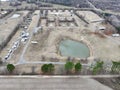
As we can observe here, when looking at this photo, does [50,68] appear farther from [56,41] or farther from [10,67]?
[56,41]

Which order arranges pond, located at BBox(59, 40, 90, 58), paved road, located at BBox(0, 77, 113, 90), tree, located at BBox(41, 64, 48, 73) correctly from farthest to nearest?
pond, located at BBox(59, 40, 90, 58)
tree, located at BBox(41, 64, 48, 73)
paved road, located at BBox(0, 77, 113, 90)

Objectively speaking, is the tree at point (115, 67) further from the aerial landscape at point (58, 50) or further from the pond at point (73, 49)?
the pond at point (73, 49)

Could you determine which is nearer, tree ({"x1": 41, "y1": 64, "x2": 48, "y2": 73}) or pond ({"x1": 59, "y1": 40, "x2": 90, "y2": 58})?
tree ({"x1": 41, "y1": 64, "x2": 48, "y2": 73})

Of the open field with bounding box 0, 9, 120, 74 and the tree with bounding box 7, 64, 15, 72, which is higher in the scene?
the tree with bounding box 7, 64, 15, 72

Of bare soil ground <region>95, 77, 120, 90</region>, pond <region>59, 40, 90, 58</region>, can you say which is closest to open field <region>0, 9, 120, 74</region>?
pond <region>59, 40, 90, 58</region>

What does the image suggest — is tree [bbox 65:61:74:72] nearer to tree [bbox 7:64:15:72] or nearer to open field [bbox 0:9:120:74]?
open field [bbox 0:9:120:74]

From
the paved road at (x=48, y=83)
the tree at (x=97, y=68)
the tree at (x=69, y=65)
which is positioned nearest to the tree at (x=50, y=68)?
the paved road at (x=48, y=83)

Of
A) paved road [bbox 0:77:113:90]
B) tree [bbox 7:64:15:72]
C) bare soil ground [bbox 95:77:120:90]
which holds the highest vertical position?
tree [bbox 7:64:15:72]

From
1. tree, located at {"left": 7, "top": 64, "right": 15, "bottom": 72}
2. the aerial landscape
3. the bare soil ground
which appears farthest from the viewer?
tree, located at {"left": 7, "top": 64, "right": 15, "bottom": 72}

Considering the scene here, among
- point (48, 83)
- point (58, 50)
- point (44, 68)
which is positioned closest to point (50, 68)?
point (44, 68)
